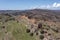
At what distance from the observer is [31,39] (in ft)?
66.7

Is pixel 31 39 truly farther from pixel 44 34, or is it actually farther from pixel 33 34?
pixel 44 34

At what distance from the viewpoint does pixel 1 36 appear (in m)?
19.5

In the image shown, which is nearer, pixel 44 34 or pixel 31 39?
pixel 31 39

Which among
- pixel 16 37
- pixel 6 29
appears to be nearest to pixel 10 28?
pixel 6 29

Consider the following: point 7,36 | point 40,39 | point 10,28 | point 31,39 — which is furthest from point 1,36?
point 40,39

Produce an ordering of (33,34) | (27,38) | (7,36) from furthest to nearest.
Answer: (33,34) → (27,38) → (7,36)

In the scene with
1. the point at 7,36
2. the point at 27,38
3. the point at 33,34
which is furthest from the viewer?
the point at 33,34

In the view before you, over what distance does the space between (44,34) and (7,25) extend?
16.8 feet

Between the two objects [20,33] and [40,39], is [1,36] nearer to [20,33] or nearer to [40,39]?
[20,33]

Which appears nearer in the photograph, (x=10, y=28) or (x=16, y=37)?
(x=16, y=37)

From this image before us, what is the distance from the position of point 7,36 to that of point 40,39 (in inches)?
179

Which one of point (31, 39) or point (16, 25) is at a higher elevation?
point (16, 25)

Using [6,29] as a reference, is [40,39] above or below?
below

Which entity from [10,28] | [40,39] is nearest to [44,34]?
[40,39]
